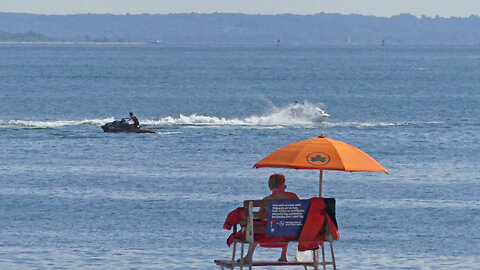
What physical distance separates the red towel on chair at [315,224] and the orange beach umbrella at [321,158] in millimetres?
549

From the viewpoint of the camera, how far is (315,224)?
15586 mm

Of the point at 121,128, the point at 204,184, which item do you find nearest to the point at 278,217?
the point at 204,184

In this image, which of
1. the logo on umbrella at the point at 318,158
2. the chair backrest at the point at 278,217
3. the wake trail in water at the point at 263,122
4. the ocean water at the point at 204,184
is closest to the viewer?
the chair backrest at the point at 278,217

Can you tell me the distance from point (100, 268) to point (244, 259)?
6.34 m

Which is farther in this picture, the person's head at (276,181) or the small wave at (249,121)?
the small wave at (249,121)

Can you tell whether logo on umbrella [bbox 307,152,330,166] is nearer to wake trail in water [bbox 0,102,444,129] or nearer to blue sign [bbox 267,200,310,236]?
blue sign [bbox 267,200,310,236]

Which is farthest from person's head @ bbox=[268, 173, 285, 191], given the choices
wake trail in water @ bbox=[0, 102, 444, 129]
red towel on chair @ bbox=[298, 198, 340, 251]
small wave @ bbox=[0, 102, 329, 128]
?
small wave @ bbox=[0, 102, 329, 128]

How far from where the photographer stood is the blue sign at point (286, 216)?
50.4ft

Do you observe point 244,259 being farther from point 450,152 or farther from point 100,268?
point 450,152

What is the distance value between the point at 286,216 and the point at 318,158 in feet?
3.46

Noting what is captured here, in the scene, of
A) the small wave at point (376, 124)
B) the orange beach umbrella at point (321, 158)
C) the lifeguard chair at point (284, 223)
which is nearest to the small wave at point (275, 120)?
the small wave at point (376, 124)

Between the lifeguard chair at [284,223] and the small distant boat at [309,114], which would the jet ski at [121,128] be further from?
the lifeguard chair at [284,223]

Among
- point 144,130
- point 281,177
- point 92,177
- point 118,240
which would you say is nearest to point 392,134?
point 144,130

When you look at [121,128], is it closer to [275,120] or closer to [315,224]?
[275,120]
